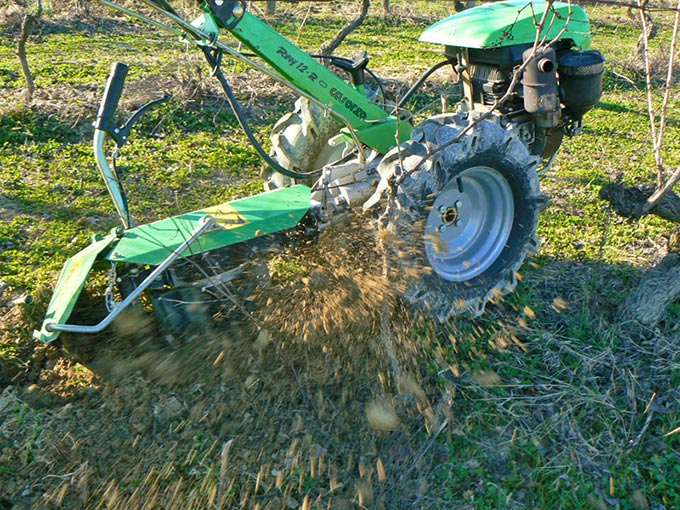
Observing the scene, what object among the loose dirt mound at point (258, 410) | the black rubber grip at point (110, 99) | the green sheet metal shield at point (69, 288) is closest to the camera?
the loose dirt mound at point (258, 410)

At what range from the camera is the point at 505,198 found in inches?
166

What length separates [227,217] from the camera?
3760 millimetres

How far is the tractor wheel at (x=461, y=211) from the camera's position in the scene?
3.64m

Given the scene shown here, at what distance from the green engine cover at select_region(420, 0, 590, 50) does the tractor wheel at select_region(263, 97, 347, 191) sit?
2.95ft

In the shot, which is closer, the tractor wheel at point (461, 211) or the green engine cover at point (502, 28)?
the tractor wheel at point (461, 211)

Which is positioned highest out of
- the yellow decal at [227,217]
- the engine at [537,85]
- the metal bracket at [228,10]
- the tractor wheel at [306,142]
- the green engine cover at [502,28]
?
the metal bracket at [228,10]

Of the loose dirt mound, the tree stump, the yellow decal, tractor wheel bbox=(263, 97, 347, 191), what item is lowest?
the tree stump

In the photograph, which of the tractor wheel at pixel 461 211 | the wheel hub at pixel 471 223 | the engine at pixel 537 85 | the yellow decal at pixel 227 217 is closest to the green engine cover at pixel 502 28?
the engine at pixel 537 85

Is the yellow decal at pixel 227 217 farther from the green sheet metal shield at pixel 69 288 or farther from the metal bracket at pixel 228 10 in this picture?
the metal bracket at pixel 228 10

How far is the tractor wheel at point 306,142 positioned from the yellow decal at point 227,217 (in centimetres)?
110

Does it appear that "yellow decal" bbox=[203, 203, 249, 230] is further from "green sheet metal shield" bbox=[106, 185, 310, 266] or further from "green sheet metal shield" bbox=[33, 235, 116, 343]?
"green sheet metal shield" bbox=[33, 235, 116, 343]

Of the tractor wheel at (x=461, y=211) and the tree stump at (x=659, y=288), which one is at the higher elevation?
the tractor wheel at (x=461, y=211)

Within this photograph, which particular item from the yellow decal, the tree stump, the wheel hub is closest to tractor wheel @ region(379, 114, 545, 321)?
the wheel hub

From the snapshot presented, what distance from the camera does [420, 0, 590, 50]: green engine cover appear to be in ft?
13.9
